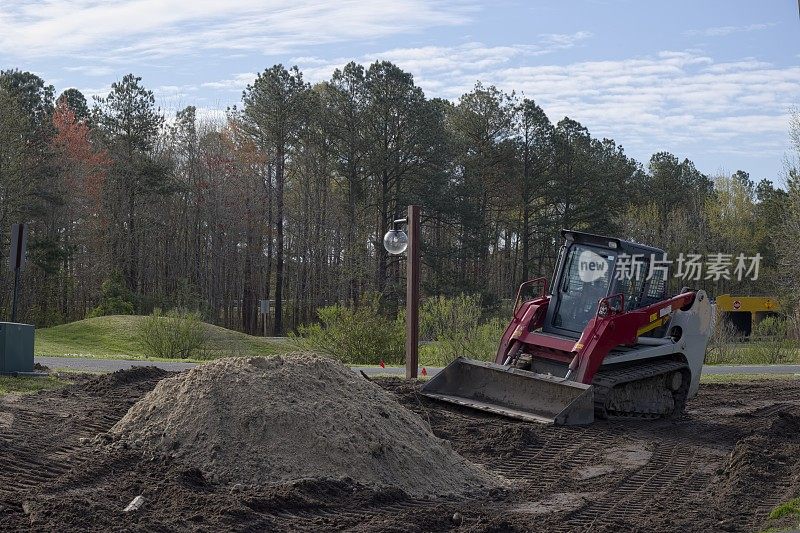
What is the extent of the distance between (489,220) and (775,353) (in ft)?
95.2

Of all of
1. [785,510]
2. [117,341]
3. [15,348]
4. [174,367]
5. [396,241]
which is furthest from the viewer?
[117,341]

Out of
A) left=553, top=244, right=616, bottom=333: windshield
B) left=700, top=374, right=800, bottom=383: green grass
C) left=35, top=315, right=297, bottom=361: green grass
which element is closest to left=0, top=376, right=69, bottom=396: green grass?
left=553, top=244, right=616, bottom=333: windshield

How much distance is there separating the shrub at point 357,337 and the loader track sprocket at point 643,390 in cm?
1263

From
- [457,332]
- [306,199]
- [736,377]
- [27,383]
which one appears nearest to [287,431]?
[27,383]

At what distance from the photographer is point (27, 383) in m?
15.7

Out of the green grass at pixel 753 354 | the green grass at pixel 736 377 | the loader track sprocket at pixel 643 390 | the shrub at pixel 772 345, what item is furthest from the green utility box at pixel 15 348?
the shrub at pixel 772 345

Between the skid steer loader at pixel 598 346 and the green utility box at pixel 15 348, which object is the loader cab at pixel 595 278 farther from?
the green utility box at pixel 15 348

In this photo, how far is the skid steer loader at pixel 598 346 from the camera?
45.2 ft

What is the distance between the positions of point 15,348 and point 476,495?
10443mm

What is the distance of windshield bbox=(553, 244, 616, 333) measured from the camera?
48.7ft

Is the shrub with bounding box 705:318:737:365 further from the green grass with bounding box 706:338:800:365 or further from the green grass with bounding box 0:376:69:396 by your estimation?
the green grass with bounding box 0:376:69:396

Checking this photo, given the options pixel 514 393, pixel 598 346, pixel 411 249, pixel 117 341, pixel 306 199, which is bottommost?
pixel 117 341

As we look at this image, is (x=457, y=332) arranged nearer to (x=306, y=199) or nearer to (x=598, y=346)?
(x=598, y=346)

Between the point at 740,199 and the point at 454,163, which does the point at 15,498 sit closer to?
the point at 454,163
